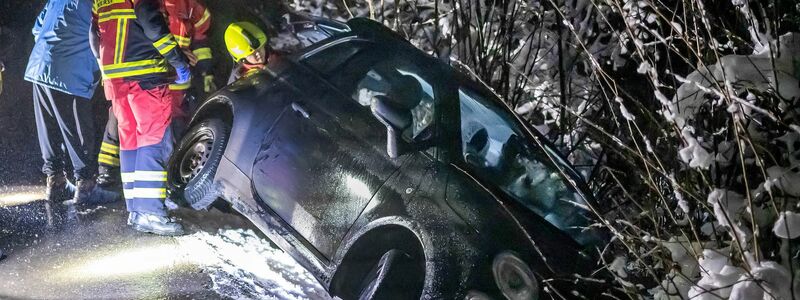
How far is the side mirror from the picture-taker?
298 cm

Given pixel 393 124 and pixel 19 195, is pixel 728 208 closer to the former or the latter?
pixel 393 124

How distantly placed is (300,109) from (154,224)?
851mm

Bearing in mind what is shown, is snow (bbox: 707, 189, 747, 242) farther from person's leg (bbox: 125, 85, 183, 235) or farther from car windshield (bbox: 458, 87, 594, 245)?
person's leg (bbox: 125, 85, 183, 235)

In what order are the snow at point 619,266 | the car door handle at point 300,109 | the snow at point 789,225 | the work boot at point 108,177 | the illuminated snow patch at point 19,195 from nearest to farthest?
the snow at point 789,225 < the snow at point 619,266 < the car door handle at point 300,109 < the work boot at point 108,177 < the illuminated snow patch at point 19,195

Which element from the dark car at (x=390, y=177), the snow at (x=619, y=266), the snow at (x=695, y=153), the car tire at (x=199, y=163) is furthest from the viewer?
the car tire at (x=199, y=163)

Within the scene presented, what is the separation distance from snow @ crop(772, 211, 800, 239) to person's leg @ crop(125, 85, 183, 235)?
232cm

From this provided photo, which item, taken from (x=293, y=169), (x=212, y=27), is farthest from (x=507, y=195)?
(x=212, y=27)

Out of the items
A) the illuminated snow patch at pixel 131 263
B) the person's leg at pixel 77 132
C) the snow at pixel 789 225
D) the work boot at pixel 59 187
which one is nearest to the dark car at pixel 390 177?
the illuminated snow patch at pixel 131 263

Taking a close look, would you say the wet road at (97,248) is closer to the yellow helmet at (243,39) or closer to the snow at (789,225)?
the yellow helmet at (243,39)

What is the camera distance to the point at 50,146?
3.61 meters

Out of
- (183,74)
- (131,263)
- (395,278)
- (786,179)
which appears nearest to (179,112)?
(183,74)

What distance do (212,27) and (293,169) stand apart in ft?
2.30

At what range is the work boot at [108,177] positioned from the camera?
3.52 meters

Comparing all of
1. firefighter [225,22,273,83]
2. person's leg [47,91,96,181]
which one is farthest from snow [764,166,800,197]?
person's leg [47,91,96,181]
